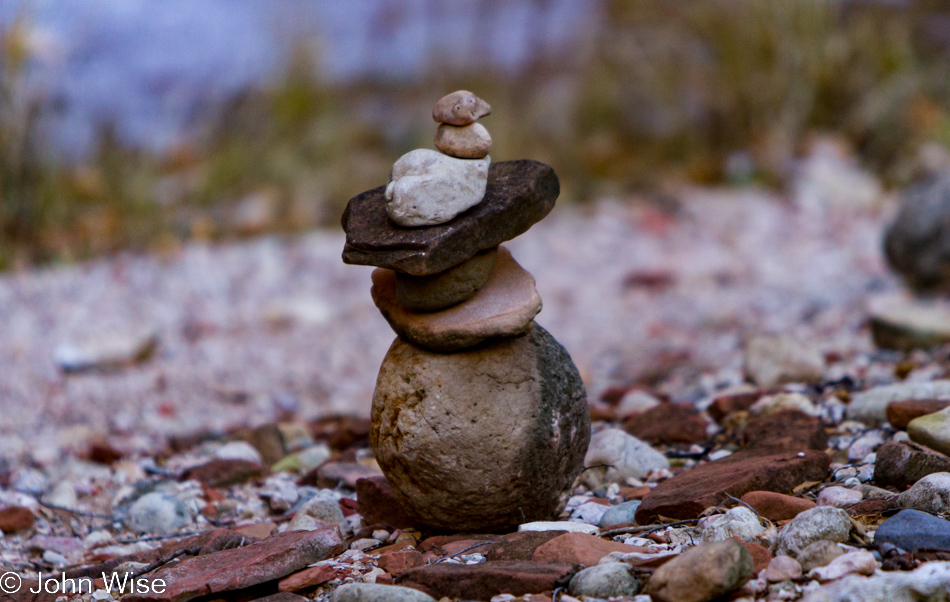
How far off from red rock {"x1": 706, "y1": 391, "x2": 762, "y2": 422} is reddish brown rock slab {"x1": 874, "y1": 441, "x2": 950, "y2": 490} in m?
1.01

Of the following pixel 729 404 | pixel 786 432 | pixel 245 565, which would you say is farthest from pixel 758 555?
pixel 729 404

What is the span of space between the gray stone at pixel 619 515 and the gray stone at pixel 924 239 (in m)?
3.50

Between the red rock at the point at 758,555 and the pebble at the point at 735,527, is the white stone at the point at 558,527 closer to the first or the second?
the pebble at the point at 735,527

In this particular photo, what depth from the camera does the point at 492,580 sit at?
7.58 feet

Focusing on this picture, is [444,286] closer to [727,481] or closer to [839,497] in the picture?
[727,481]

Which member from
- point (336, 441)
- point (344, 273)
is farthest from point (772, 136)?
point (336, 441)

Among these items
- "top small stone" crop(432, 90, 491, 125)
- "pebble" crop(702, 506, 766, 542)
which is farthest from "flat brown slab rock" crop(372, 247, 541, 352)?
"pebble" crop(702, 506, 766, 542)

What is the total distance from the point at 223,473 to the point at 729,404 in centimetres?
230

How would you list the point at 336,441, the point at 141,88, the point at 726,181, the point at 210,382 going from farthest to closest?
the point at 141,88 < the point at 726,181 < the point at 210,382 < the point at 336,441

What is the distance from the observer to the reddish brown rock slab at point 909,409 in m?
3.32

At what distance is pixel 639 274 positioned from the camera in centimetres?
739

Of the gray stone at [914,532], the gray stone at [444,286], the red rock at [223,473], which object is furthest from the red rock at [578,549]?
the red rock at [223,473]

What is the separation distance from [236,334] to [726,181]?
5.54 meters

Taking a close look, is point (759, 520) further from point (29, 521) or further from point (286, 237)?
point (286, 237)
